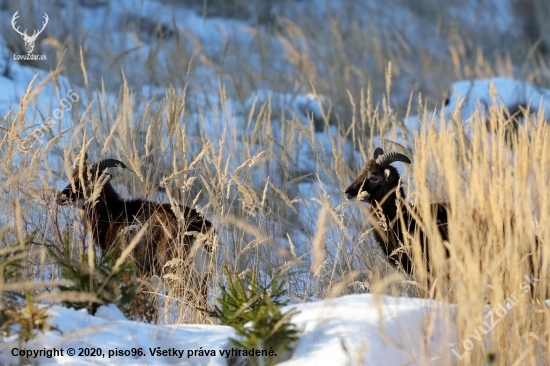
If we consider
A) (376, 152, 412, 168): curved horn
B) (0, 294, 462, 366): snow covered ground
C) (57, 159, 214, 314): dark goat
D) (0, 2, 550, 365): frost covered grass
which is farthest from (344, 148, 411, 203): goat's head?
(0, 294, 462, 366): snow covered ground

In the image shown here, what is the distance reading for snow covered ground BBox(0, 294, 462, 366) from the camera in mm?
3281

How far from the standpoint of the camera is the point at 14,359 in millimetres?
3389

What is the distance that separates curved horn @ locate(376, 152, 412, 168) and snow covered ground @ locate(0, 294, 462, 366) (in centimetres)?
240

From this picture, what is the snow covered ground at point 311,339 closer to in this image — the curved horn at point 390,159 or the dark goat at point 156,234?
the dark goat at point 156,234

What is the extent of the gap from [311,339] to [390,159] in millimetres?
2807

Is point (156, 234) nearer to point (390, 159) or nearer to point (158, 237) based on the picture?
point (158, 237)

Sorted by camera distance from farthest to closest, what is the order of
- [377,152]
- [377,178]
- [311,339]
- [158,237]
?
[377,152] < [377,178] < [158,237] < [311,339]

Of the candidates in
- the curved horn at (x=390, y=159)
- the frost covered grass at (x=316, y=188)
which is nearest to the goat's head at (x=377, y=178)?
the curved horn at (x=390, y=159)

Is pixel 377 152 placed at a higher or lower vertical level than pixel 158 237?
higher

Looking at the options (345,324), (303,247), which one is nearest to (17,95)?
(303,247)

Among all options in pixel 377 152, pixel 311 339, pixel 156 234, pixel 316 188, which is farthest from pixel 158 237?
pixel 311 339

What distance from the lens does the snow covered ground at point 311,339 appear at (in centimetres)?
328

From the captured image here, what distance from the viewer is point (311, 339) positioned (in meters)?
3.44

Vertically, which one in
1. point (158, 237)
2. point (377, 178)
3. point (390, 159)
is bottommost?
point (158, 237)
